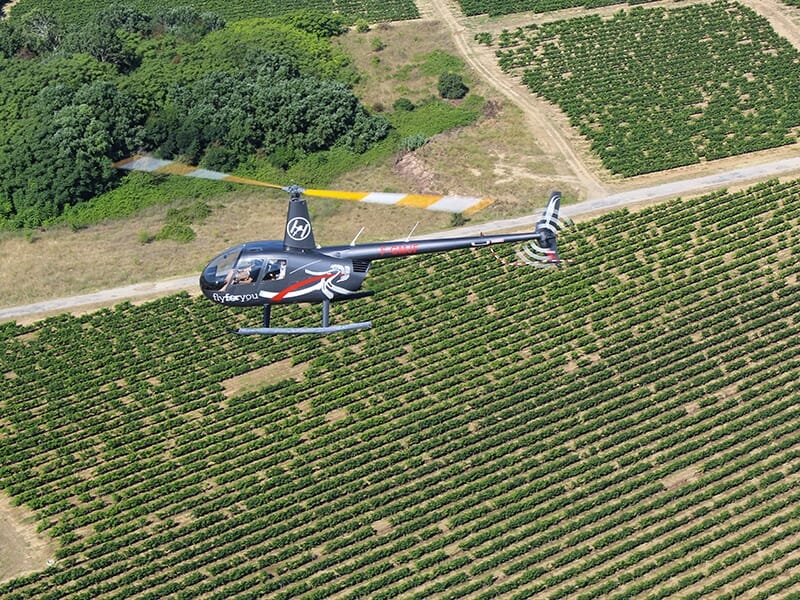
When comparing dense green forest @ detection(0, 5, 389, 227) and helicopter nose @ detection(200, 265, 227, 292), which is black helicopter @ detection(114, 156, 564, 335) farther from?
dense green forest @ detection(0, 5, 389, 227)

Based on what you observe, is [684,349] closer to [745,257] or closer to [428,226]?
[745,257]

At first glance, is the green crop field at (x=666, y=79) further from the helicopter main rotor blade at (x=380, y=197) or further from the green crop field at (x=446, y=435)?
the helicopter main rotor blade at (x=380, y=197)

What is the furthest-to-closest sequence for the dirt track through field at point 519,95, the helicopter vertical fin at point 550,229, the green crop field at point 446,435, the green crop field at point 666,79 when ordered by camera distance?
the green crop field at point 666,79 < the dirt track through field at point 519,95 < the green crop field at point 446,435 < the helicopter vertical fin at point 550,229

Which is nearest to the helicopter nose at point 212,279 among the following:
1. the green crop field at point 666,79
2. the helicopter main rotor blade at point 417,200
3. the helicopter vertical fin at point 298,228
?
the helicopter vertical fin at point 298,228

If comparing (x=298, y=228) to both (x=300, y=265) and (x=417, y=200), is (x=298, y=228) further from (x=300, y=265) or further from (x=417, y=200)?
(x=417, y=200)

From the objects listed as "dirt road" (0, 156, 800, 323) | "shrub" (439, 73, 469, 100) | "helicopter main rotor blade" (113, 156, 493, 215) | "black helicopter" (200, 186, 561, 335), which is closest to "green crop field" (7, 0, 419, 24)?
"shrub" (439, 73, 469, 100)

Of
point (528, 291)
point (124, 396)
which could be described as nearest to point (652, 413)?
point (528, 291)

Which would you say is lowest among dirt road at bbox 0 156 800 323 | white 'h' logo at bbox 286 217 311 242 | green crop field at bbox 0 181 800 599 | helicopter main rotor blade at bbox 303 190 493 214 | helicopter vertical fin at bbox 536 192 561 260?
green crop field at bbox 0 181 800 599

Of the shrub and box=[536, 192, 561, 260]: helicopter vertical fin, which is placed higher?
box=[536, 192, 561, 260]: helicopter vertical fin
